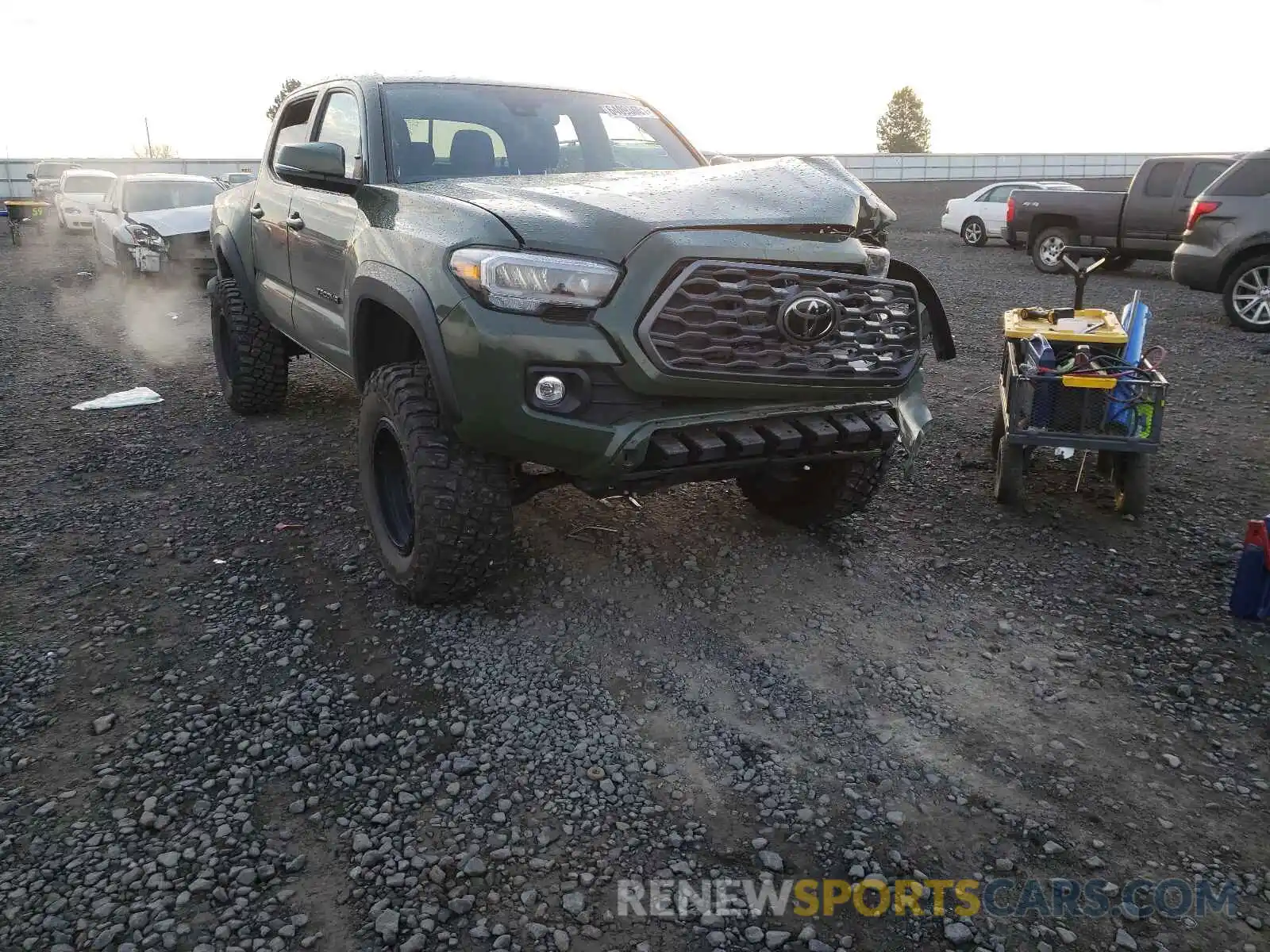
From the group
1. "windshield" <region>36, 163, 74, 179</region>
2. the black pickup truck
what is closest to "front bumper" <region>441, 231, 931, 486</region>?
the black pickup truck

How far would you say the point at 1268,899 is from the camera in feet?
7.72

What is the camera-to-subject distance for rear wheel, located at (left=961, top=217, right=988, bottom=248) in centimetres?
1983

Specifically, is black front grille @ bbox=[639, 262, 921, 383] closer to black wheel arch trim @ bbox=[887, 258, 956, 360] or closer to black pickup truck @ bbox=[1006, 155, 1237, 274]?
black wheel arch trim @ bbox=[887, 258, 956, 360]

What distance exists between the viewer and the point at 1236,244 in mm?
10055

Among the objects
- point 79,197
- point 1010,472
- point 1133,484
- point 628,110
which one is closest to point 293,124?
point 628,110

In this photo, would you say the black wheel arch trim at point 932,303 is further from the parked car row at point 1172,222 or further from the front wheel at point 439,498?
the parked car row at point 1172,222

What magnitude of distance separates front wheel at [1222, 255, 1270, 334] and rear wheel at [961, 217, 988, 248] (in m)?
10.1

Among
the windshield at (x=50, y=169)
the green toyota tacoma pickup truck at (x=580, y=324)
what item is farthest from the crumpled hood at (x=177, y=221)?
the windshield at (x=50, y=169)

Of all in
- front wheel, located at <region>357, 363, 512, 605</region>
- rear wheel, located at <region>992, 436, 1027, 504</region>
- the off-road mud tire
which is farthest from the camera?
the off-road mud tire

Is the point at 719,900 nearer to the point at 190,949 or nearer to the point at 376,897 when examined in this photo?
the point at 376,897

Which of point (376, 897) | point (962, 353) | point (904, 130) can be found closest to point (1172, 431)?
point (962, 353)

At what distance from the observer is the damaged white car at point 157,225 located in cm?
1173

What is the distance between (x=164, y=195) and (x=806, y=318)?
43.2 feet

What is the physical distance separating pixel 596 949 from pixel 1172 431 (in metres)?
5.57
